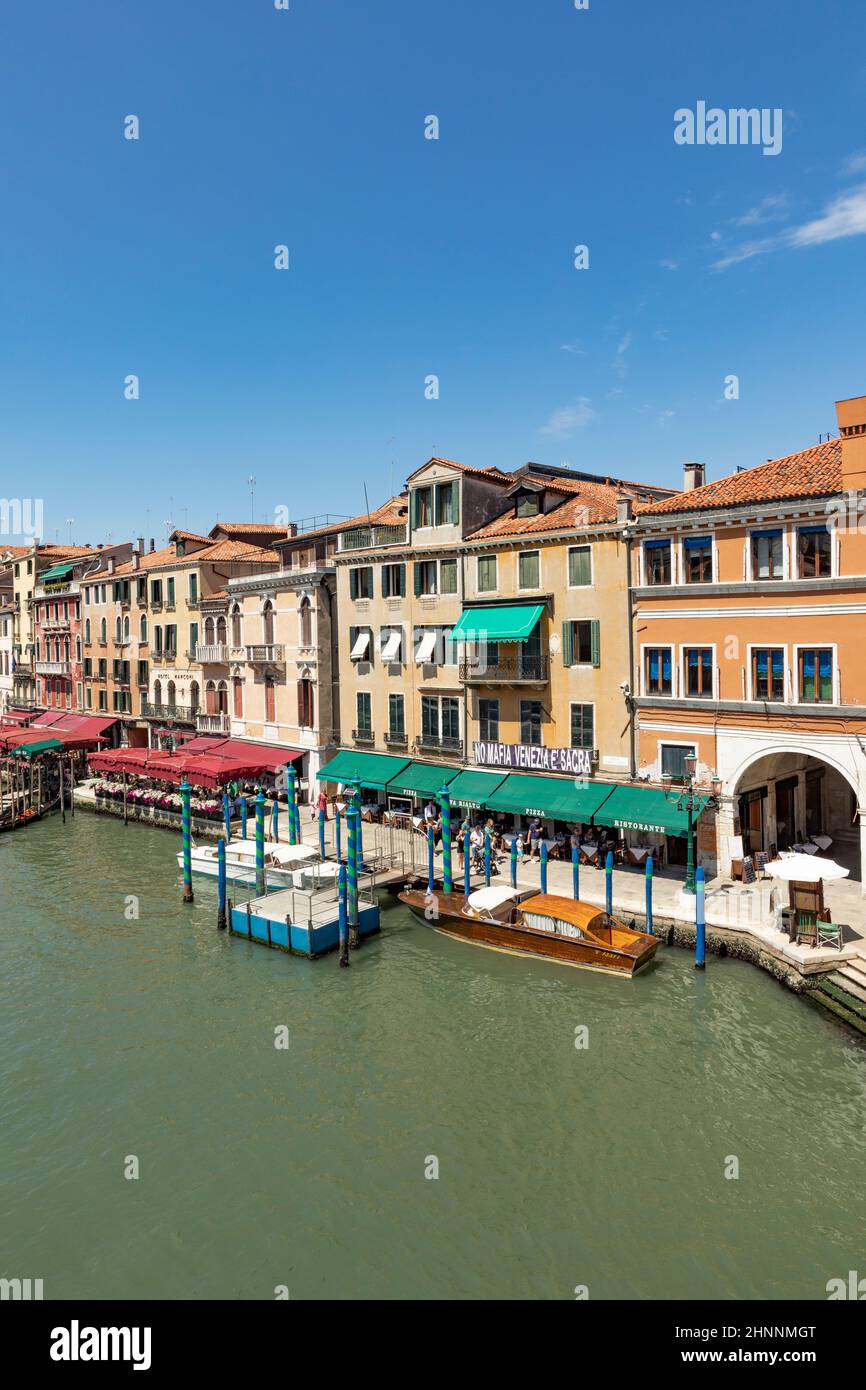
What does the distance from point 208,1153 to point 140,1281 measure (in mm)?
3277

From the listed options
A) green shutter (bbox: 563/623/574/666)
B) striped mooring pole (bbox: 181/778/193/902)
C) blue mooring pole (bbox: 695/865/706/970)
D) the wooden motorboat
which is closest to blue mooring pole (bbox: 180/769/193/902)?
striped mooring pole (bbox: 181/778/193/902)

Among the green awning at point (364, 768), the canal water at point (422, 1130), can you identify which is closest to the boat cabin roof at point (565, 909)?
the canal water at point (422, 1130)

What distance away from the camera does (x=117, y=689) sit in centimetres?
6450

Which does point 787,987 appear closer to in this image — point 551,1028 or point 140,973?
point 551,1028

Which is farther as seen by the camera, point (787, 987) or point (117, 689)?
point (117, 689)

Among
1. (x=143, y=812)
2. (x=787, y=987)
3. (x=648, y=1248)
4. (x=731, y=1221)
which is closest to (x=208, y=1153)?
(x=648, y=1248)

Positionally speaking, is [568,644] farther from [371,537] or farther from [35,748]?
[35,748]

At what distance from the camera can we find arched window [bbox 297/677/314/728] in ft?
152

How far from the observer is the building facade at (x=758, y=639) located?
2659 centimetres

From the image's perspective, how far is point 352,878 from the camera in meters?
29.5

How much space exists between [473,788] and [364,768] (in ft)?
24.0

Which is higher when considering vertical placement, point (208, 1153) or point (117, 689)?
point (117, 689)
